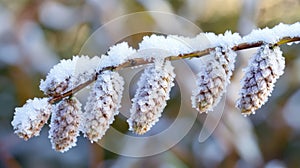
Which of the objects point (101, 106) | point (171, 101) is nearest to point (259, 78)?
point (101, 106)

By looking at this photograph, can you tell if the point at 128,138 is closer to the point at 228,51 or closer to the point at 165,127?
the point at 165,127

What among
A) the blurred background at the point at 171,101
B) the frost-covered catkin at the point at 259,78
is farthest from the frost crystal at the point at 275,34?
the blurred background at the point at 171,101

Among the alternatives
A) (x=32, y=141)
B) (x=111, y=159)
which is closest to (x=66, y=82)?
(x=111, y=159)

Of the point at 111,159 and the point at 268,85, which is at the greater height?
the point at 111,159

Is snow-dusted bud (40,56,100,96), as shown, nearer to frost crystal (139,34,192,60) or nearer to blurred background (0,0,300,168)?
frost crystal (139,34,192,60)

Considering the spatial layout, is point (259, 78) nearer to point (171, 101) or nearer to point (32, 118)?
point (32, 118)

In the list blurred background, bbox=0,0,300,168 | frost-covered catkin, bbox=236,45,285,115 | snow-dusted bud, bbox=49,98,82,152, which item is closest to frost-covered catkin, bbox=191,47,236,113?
frost-covered catkin, bbox=236,45,285,115
